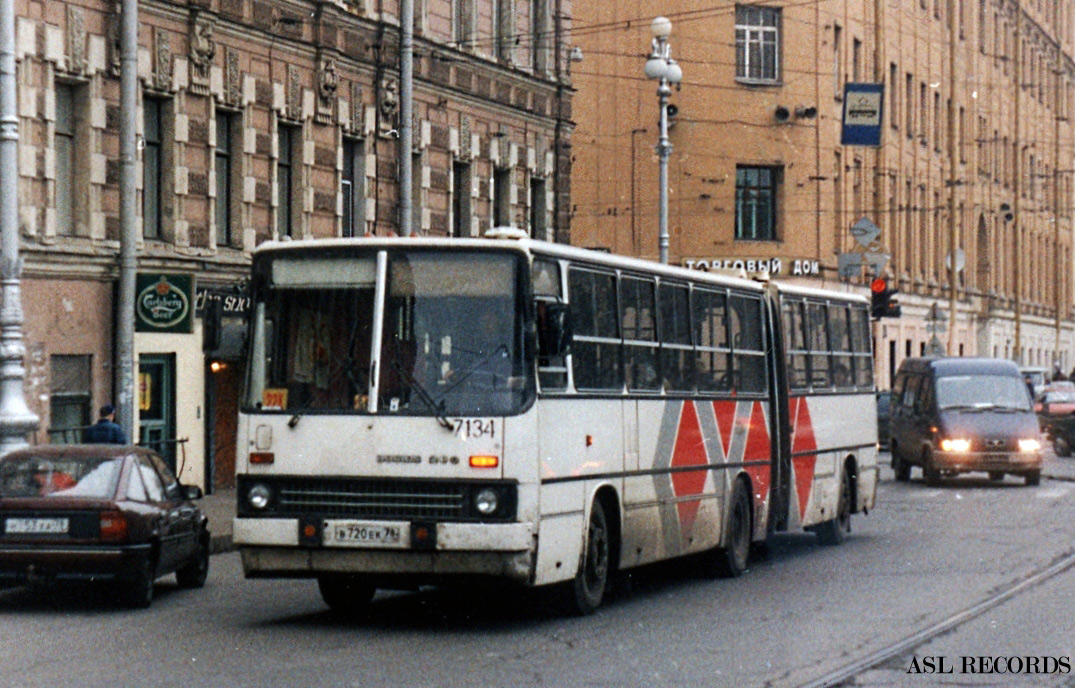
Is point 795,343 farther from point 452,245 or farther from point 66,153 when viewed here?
point 66,153

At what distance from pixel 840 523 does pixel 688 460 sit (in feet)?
21.2

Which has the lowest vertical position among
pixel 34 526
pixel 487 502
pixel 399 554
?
pixel 399 554

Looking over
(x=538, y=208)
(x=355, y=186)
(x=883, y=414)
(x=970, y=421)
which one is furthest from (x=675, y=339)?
(x=883, y=414)

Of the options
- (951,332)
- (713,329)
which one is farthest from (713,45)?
(713,329)

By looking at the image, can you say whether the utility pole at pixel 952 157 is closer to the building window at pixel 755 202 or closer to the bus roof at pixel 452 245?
the building window at pixel 755 202

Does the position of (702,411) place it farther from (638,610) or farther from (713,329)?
(638,610)

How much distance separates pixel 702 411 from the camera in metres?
19.4

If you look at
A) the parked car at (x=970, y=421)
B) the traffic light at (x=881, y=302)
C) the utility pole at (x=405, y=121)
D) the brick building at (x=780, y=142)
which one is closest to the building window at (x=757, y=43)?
the brick building at (x=780, y=142)

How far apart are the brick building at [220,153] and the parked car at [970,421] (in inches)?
341

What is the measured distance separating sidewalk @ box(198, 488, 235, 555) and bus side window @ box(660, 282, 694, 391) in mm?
6062

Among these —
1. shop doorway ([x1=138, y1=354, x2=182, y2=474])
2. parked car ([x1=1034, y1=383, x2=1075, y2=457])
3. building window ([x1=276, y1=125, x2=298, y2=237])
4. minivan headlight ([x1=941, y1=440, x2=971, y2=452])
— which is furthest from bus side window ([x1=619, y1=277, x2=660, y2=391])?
parked car ([x1=1034, y1=383, x2=1075, y2=457])

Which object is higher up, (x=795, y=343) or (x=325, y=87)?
(x=325, y=87)

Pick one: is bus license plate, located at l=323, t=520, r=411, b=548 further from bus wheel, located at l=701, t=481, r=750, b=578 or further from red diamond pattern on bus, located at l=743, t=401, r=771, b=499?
red diamond pattern on bus, located at l=743, t=401, r=771, b=499

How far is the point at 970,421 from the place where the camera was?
3700 cm
